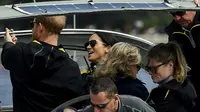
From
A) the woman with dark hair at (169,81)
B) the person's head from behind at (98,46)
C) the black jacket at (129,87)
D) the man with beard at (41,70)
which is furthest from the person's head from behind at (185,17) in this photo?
the man with beard at (41,70)

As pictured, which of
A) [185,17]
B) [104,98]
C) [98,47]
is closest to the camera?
[104,98]

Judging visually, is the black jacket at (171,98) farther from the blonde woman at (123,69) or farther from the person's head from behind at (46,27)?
the person's head from behind at (46,27)

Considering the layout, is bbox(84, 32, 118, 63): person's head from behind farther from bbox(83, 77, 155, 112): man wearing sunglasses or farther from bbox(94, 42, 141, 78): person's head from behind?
bbox(83, 77, 155, 112): man wearing sunglasses

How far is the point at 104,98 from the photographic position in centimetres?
467

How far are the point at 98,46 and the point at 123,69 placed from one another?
2.57ft

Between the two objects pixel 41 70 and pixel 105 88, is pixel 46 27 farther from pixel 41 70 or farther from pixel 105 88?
pixel 105 88

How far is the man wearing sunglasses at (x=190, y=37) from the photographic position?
18.9ft

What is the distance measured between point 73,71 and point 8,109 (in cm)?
116

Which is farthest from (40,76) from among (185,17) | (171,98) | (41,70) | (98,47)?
(185,17)

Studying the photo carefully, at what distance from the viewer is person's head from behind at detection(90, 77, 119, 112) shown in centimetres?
467

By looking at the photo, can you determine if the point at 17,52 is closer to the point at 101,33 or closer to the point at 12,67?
the point at 12,67

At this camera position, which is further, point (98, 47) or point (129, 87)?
point (98, 47)

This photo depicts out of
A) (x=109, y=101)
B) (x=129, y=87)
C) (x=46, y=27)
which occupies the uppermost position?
(x=46, y=27)

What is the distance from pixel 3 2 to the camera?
5.28 meters
